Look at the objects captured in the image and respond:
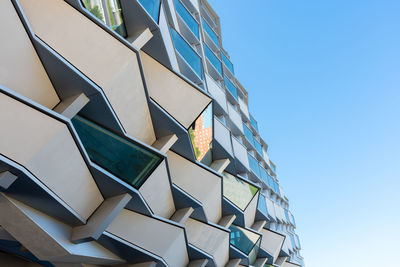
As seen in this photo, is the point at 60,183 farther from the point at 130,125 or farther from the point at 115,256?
the point at 115,256

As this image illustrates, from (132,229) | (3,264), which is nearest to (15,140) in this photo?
(132,229)

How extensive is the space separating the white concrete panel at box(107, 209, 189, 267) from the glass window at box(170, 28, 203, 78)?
766 cm

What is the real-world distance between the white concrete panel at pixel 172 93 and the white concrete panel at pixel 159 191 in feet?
6.99

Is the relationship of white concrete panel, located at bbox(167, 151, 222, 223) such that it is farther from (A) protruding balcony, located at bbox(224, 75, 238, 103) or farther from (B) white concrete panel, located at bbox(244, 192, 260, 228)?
(A) protruding balcony, located at bbox(224, 75, 238, 103)

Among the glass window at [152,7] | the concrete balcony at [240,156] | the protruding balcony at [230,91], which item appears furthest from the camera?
the protruding balcony at [230,91]

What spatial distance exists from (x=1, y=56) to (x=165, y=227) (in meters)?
6.86

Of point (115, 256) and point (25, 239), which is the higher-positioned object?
point (115, 256)

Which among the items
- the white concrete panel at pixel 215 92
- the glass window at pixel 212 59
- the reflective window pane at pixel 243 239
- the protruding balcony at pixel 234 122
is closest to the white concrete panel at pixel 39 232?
the reflective window pane at pixel 243 239

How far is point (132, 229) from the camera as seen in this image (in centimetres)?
845

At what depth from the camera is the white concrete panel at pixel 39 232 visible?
17.9 feet

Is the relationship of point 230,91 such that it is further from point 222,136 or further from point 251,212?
point 251,212

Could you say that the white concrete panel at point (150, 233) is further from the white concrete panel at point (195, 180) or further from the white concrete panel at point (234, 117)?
the white concrete panel at point (234, 117)

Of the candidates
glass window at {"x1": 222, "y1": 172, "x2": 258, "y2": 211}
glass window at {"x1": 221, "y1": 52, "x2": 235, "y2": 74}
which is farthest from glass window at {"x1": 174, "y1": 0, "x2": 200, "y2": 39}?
glass window at {"x1": 221, "y1": 52, "x2": 235, "y2": 74}

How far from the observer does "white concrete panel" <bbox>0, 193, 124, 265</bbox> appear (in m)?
5.45
